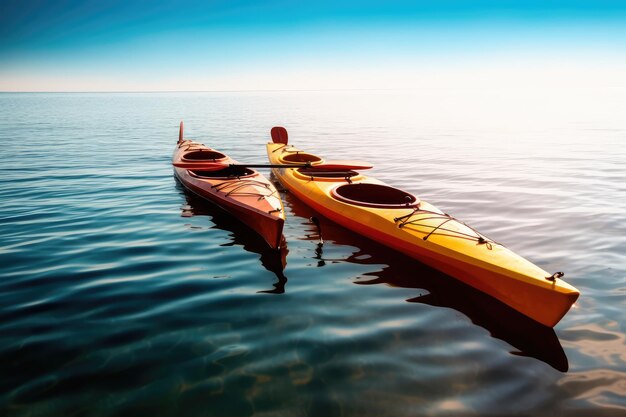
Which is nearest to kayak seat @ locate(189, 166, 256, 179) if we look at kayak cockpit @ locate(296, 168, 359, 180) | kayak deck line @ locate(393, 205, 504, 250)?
kayak cockpit @ locate(296, 168, 359, 180)

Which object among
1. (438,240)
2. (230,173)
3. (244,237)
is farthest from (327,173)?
(438,240)

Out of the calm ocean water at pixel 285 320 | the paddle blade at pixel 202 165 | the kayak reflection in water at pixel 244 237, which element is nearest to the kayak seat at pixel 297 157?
the paddle blade at pixel 202 165

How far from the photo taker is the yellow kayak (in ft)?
15.4

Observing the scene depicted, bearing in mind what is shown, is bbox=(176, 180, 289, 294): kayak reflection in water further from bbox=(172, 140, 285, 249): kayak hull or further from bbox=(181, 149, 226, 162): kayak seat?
bbox=(181, 149, 226, 162): kayak seat

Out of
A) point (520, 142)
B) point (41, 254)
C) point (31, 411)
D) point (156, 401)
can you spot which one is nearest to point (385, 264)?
point (156, 401)

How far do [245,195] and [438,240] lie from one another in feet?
13.5

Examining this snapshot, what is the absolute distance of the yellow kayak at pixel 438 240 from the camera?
471cm

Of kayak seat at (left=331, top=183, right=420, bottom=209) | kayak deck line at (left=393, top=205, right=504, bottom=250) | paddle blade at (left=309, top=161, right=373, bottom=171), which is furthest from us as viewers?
paddle blade at (left=309, top=161, right=373, bottom=171)

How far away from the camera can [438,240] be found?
20.0 feet

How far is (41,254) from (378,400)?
612 centimetres

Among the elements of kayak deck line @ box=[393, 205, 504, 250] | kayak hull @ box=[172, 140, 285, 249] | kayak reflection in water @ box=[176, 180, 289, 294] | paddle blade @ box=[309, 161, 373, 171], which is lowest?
kayak reflection in water @ box=[176, 180, 289, 294]

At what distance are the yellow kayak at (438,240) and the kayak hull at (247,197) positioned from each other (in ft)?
3.91

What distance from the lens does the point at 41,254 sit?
675 centimetres

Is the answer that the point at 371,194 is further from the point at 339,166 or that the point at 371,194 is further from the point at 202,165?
the point at 202,165
